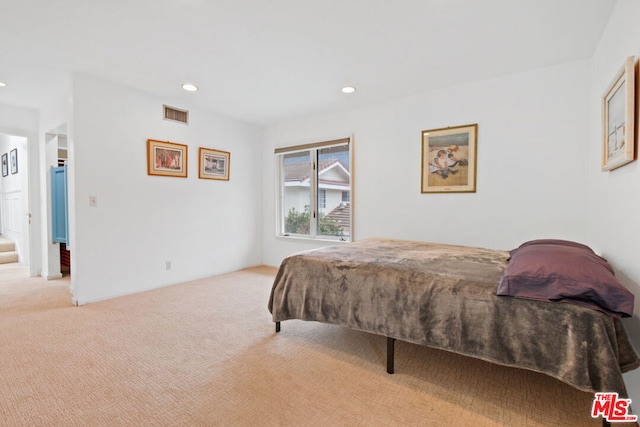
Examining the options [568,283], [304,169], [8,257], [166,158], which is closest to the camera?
[568,283]

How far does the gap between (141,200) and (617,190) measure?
452cm

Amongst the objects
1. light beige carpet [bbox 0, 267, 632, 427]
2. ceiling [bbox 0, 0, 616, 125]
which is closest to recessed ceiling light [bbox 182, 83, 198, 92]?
ceiling [bbox 0, 0, 616, 125]

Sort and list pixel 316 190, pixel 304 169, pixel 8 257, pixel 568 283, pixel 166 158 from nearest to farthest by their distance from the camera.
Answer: pixel 568 283, pixel 166 158, pixel 316 190, pixel 304 169, pixel 8 257

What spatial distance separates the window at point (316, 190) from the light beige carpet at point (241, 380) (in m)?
2.06

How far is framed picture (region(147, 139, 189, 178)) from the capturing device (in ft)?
12.3

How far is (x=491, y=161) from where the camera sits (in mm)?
3166

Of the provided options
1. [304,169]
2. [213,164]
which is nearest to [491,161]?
[304,169]

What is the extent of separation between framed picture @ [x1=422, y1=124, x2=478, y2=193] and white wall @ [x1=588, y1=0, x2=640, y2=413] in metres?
0.98

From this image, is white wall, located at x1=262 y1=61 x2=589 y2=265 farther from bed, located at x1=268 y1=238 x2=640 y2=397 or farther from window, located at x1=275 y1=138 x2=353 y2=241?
bed, located at x1=268 y1=238 x2=640 y2=397

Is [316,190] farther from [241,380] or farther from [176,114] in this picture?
[241,380]

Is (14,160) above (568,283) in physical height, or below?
above

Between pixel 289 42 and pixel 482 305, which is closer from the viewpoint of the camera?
pixel 482 305

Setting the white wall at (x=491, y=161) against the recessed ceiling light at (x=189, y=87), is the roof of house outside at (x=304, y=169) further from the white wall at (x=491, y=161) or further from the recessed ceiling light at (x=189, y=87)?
the recessed ceiling light at (x=189, y=87)

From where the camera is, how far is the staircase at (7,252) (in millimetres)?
5391
